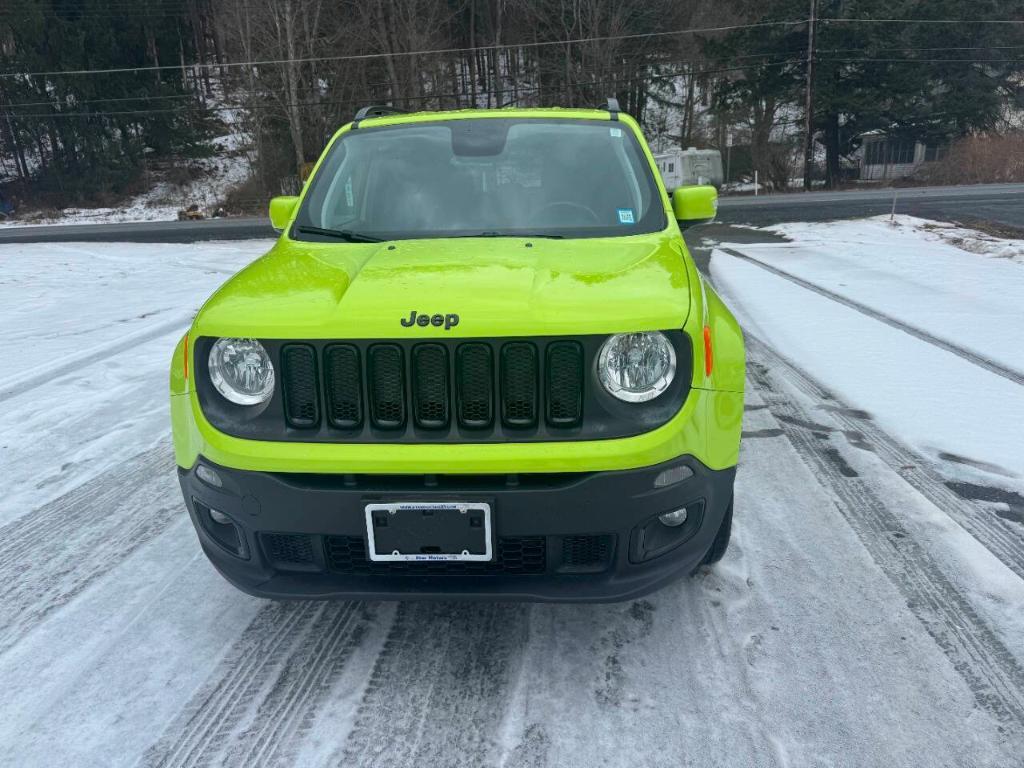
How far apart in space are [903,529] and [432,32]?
144 feet

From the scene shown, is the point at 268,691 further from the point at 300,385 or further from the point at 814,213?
the point at 814,213

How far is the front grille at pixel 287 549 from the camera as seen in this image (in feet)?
7.80

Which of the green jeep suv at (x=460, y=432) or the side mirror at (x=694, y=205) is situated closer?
the green jeep suv at (x=460, y=432)

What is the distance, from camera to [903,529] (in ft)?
11.0

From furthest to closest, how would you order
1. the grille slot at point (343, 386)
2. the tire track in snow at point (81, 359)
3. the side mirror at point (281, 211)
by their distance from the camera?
1. the tire track in snow at point (81, 359)
2. the side mirror at point (281, 211)
3. the grille slot at point (343, 386)

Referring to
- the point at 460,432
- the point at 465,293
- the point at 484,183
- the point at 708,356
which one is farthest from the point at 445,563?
the point at 484,183

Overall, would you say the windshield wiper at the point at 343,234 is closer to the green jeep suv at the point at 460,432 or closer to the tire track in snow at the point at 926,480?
the green jeep suv at the point at 460,432

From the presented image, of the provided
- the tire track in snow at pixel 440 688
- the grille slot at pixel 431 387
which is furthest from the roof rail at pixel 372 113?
the tire track in snow at pixel 440 688

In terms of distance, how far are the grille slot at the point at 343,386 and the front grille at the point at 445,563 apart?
1.19 feet

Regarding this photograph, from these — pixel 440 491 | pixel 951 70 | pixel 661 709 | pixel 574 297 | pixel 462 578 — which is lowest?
pixel 661 709

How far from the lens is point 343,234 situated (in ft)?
10.9

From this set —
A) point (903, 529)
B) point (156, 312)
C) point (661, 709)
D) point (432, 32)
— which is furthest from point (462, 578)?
point (432, 32)

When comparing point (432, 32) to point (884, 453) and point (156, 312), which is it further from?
point (884, 453)

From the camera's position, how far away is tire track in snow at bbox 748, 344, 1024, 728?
7.72 ft
